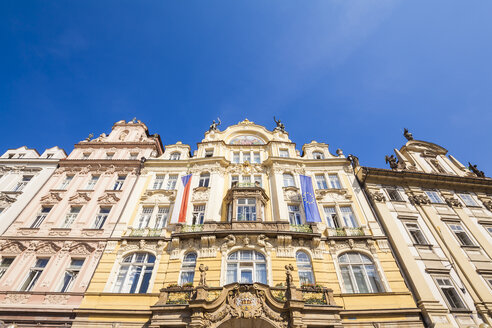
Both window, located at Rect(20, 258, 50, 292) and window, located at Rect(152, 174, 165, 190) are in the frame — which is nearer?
window, located at Rect(20, 258, 50, 292)

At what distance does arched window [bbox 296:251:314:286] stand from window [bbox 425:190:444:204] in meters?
14.8

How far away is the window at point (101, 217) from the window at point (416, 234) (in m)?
25.9

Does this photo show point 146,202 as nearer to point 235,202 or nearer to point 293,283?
point 235,202

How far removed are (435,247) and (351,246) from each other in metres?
6.64

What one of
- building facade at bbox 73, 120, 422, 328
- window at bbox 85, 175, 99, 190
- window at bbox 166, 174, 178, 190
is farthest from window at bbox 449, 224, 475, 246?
window at bbox 85, 175, 99, 190

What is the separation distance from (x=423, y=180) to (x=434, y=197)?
1856 mm

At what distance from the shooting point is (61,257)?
65.6 feet

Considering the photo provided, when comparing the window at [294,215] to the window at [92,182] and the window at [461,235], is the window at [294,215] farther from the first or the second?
the window at [92,182]

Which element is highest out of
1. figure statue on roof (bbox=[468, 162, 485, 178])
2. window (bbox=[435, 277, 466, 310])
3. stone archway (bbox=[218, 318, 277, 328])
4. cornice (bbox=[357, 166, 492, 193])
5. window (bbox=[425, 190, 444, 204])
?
figure statue on roof (bbox=[468, 162, 485, 178])

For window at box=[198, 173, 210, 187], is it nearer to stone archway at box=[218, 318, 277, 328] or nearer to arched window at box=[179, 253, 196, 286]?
arched window at box=[179, 253, 196, 286]

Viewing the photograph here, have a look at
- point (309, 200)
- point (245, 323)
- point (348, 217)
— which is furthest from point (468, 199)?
point (245, 323)

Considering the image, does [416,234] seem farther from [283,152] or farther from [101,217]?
[101,217]

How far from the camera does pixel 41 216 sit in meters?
23.5

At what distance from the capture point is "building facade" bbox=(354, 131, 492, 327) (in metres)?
17.3
